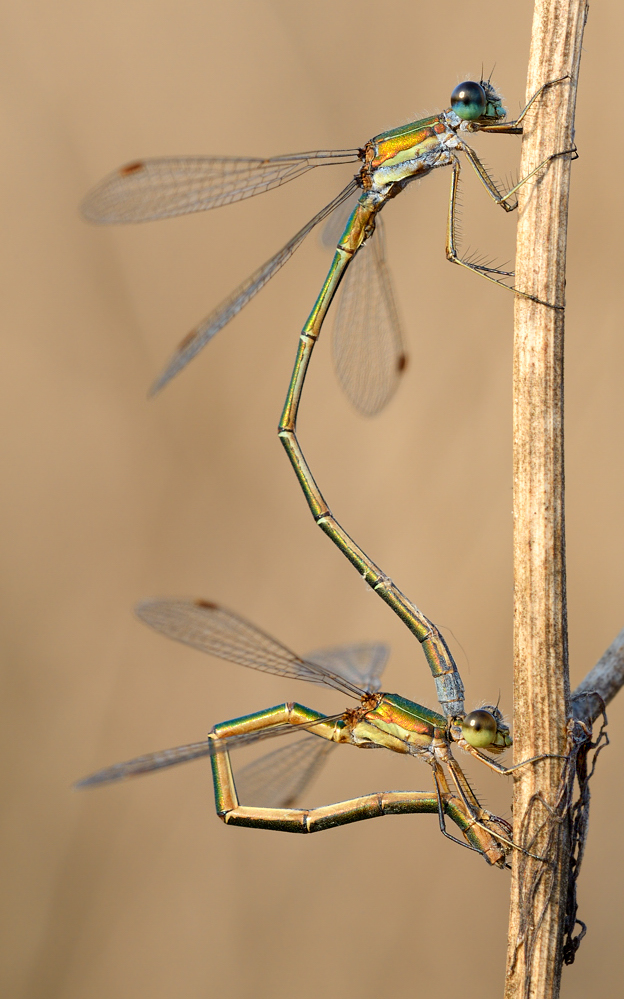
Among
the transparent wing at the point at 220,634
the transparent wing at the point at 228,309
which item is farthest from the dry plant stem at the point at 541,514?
the transparent wing at the point at 228,309

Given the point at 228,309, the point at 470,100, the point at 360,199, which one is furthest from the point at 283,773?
the point at 470,100

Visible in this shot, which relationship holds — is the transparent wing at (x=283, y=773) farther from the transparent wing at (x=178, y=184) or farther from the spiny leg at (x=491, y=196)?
the transparent wing at (x=178, y=184)

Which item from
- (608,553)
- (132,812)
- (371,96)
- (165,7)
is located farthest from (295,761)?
(165,7)

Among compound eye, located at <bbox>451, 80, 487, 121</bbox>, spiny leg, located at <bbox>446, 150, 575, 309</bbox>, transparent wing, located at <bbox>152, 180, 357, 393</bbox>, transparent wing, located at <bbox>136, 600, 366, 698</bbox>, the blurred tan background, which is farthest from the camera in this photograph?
the blurred tan background

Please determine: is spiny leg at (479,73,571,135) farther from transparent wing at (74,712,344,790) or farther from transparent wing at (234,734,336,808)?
transparent wing at (234,734,336,808)

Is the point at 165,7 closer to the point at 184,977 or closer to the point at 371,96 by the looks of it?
the point at 371,96

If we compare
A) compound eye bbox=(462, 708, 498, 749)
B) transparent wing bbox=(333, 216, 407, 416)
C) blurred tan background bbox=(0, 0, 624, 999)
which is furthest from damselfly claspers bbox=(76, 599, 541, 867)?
blurred tan background bbox=(0, 0, 624, 999)
